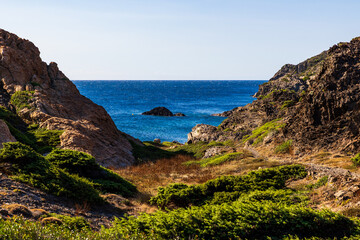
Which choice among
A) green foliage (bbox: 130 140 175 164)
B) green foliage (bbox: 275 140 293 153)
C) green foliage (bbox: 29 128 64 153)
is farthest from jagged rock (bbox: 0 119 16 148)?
green foliage (bbox: 275 140 293 153)

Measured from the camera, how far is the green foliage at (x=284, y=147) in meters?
25.6

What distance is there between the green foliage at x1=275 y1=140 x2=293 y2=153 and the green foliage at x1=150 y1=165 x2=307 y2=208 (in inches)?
320

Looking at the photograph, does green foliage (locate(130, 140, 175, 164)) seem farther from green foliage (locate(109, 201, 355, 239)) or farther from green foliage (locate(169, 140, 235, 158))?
green foliage (locate(109, 201, 355, 239))

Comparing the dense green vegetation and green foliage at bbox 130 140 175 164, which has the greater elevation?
the dense green vegetation

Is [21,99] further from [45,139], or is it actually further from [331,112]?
[331,112]

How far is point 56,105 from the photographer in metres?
34.4

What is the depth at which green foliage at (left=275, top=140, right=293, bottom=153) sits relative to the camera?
25.6 m

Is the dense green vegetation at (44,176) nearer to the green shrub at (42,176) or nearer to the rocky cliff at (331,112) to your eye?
the green shrub at (42,176)

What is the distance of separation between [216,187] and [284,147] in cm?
1259

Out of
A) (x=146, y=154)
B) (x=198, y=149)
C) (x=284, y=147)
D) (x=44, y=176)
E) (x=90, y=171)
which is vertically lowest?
(x=146, y=154)

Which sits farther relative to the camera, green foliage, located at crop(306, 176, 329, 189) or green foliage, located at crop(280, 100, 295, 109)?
green foliage, located at crop(280, 100, 295, 109)

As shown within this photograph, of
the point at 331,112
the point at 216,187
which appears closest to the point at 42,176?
the point at 216,187

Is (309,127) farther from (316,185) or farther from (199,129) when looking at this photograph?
(199,129)

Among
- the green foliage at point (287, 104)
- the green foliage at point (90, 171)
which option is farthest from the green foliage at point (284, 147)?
the green foliage at point (287, 104)
